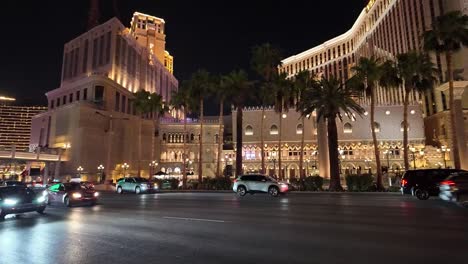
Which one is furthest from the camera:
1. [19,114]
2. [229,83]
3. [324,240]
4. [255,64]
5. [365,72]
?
[19,114]

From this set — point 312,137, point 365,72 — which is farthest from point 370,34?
point 365,72

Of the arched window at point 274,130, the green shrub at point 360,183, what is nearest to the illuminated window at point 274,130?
the arched window at point 274,130

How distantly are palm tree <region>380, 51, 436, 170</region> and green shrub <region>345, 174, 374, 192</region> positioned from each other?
7.43 meters

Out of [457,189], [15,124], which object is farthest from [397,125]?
[15,124]

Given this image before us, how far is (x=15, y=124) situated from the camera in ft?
552

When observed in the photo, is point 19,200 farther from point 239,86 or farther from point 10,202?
point 239,86

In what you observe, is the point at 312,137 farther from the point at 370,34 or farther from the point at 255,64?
the point at 370,34

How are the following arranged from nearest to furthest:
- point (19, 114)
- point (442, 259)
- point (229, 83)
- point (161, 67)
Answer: point (442, 259) → point (229, 83) → point (161, 67) → point (19, 114)

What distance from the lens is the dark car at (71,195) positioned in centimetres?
1888

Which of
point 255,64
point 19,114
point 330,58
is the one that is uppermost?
point 330,58

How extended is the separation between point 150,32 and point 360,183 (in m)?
115

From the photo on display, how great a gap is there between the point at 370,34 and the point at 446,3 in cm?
3781

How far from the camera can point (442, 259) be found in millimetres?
6145

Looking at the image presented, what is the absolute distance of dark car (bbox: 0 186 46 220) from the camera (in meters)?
13.2
